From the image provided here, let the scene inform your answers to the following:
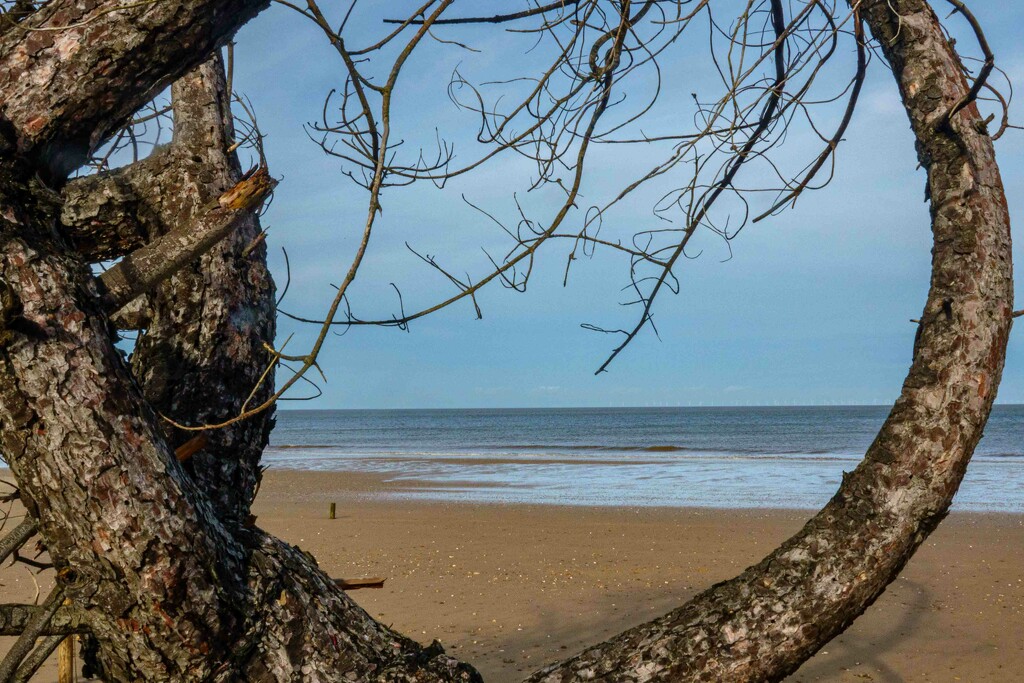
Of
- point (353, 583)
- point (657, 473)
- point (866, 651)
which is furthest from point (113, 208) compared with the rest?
point (657, 473)

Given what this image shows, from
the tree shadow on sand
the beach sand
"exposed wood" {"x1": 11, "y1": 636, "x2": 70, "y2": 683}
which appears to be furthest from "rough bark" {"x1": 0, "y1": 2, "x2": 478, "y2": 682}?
the tree shadow on sand

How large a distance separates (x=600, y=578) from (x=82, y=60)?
7.55 m

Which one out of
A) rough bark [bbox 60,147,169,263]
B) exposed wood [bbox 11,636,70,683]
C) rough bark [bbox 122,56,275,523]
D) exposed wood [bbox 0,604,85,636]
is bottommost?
exposed wood [bbox 11,636,70,683]

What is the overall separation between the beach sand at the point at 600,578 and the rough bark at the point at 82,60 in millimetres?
4375

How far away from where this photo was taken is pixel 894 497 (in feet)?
5.87

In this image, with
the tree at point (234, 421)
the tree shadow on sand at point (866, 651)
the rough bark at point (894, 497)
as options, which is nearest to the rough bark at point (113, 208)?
the tree at point (234, 421)

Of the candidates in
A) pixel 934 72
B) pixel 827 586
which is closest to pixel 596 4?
pixel 934 72

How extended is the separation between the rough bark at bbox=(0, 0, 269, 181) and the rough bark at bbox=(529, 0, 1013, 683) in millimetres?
1665

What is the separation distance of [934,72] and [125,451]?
6.69ft

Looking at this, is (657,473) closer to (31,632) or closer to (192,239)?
(31,632)

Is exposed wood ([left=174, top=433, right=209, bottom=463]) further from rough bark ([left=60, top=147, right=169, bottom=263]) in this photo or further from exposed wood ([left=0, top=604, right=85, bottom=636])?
rough bark ([left=60, top=147, right=169, bottom=263])

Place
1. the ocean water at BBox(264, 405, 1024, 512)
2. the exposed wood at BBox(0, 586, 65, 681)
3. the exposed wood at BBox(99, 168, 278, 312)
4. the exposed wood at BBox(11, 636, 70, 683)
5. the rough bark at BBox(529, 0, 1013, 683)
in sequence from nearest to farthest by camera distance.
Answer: the rough bark at BBox(529, 0, 1013, 683) → the exposed wood at BBox(99, 168, 278, 312) → the exposed wood at BBox(0, 586, 65, 681) → the exposed wood at BBox(11, 636, 70, 683) → the ocean water at BBox(264, 405, 1024, 512)

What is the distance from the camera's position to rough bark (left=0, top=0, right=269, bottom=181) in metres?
1.80

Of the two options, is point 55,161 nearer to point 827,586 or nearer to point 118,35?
point 118,35
